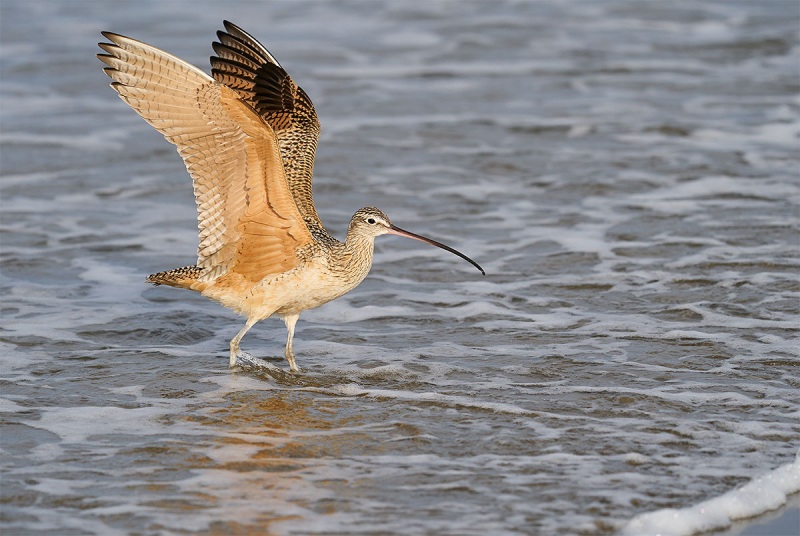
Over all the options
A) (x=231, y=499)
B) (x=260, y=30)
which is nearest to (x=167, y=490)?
(x=231, y=499)

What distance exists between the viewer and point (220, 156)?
6262 mm

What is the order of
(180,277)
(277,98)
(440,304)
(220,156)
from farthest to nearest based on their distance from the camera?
(440,304)
(277,98)
(180,277)
(220,156)

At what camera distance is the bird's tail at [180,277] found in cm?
666

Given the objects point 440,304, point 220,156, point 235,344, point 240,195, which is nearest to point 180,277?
point 235,344

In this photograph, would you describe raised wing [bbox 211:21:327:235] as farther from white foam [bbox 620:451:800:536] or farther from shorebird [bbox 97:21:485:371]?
white foam [bbox 620:451:800:536]

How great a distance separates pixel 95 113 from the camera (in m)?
11.6

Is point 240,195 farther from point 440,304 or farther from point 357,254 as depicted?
point 440,304

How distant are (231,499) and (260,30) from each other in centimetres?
1021

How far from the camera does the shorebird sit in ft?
20.2

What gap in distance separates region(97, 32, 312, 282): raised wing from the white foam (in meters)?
2.50

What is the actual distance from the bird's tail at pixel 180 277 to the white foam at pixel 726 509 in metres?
2.90

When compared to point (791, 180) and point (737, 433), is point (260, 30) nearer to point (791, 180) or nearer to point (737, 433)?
point (791, 180)

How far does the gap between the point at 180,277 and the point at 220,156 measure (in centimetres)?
76

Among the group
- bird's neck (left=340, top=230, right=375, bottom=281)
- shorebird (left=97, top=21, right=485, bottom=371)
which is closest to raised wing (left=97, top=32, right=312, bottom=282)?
shorebird (left=97, top=21, right=485, bottom=371)
